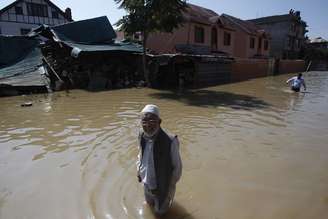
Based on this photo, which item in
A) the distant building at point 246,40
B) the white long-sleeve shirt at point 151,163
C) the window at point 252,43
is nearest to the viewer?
the white long-sleeve shirt at point 151,163

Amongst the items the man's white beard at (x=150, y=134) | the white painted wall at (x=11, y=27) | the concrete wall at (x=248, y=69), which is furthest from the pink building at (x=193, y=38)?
the man's white beard at (x=150, y=134)

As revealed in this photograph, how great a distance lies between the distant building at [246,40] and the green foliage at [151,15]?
16.9 metres

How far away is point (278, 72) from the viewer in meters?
34.3

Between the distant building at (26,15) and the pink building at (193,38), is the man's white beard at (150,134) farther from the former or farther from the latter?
the distant building at (26,15)

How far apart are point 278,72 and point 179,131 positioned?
3043cm

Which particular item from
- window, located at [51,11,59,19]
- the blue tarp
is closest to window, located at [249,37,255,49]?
the blue tarp

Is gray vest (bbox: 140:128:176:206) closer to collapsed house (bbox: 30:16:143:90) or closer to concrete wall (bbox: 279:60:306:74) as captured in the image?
collapsed house (bbox: 30:16:143:90)

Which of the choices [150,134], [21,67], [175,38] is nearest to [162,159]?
[150,134]

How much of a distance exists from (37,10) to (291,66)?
111 feet

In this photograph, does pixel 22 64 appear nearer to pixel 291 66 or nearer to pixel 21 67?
pixel 21 67

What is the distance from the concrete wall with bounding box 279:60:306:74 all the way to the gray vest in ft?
116

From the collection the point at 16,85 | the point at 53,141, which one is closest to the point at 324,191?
the point at 53,141

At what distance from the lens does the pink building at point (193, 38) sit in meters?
24.0

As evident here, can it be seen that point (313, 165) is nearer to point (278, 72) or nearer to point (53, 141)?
point (53, 141)
